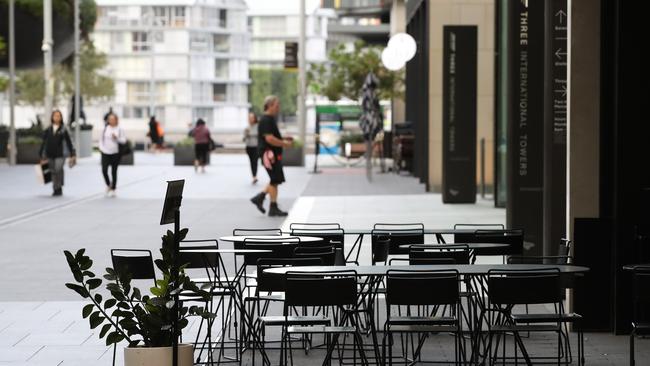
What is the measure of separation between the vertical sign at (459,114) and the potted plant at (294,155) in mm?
19498

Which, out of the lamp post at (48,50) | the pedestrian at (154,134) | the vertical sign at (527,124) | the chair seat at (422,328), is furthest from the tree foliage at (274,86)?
A: the chair seat at (422,328)

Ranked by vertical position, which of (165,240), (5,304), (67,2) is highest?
(67,2)

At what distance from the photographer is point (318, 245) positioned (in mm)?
11672

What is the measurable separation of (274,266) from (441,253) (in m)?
1.29

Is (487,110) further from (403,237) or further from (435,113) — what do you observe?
(403,237)

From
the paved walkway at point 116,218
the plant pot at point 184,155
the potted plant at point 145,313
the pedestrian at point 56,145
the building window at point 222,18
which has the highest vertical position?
the building window at point 222,18

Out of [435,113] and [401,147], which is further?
[401,147]

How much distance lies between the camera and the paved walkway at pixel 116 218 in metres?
11.5

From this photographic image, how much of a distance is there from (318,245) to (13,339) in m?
2.56

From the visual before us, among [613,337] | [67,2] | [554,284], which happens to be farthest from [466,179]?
[67,2]

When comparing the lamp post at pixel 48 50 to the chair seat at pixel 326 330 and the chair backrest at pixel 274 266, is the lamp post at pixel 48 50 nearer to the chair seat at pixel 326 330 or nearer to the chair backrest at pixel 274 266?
the chair backrest at pixel 274 266

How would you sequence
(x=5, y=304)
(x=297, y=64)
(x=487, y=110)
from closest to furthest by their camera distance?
(x=5, y=304) → (x=487, y=110) → (x=297, y=64)

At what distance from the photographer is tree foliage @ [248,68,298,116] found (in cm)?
14512

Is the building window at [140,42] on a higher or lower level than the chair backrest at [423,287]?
higher
